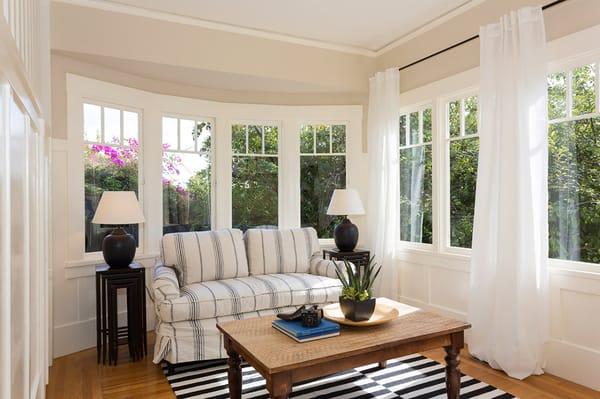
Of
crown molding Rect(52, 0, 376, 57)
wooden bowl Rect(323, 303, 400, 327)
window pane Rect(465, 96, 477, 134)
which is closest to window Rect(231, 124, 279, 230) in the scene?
crown molding Rect(52, 0, 376, 57)

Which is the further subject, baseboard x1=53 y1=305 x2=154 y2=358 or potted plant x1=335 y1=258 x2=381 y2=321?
baseboard x1=53 y1=305 x2=154 y2=358

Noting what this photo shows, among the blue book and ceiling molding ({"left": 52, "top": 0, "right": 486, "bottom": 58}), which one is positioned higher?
ceiling molding ({"left": 52, "top": 0, "right": 486, "bottom": 58})

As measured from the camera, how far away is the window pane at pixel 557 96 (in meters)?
3.02

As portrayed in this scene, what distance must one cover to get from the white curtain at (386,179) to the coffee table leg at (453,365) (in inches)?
74.4

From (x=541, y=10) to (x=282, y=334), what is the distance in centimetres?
270

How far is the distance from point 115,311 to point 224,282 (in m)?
0.84

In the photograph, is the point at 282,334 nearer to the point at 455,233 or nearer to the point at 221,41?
the point at 455,233

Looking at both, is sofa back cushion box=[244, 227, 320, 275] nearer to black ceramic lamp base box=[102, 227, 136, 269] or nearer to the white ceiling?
black ceramic lamp base box=[102, 227, 136, 269]

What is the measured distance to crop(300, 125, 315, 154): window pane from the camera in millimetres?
4930

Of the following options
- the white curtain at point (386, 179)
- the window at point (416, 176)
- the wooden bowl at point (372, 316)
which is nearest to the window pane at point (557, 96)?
the window at point (416, 176)

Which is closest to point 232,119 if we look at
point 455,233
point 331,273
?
point 331,273

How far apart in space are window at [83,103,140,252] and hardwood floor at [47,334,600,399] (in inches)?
41.8

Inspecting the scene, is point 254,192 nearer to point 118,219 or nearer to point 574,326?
point 118,219

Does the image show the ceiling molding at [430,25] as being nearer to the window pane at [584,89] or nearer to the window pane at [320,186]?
the window pane at [584,89]
